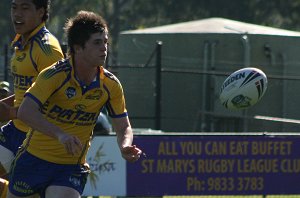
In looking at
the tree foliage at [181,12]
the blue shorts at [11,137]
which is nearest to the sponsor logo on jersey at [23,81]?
the blue shorts at [11,137]

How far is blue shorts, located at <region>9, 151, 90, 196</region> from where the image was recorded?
19.4 feet

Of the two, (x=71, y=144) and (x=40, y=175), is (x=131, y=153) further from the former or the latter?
(x=40, y=175)

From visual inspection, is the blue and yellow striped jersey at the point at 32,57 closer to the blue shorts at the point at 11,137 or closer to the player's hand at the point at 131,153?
the blue shorts at the point at 11,137

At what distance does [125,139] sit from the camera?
5922 mm

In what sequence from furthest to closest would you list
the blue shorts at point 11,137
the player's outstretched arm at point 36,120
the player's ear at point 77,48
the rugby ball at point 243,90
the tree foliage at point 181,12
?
the tree foliage at point 181,12
the rugby ball at point 243,90
the blue shorts at point 11,137
the player's ear at point 77,48
the player's outstretched arm at point 36,120

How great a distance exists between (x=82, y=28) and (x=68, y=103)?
1.56ft

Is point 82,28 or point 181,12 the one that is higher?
point 181,12

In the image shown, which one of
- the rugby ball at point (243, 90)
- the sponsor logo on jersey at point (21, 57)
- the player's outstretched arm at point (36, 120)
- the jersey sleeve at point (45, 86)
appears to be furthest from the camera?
the rugby ball at point (243, 90)

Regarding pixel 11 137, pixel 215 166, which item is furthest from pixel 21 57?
pixel 215 166

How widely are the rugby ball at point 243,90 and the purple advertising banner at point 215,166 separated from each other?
1.30 meters

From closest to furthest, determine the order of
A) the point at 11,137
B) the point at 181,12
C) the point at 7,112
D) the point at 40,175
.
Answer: the point at 40,175
the point at 7,112
the point at 11,137
the point at 181,12

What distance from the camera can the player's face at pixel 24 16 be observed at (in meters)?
6.52

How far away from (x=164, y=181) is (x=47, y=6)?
4.55 metres

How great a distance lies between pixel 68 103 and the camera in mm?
5797
